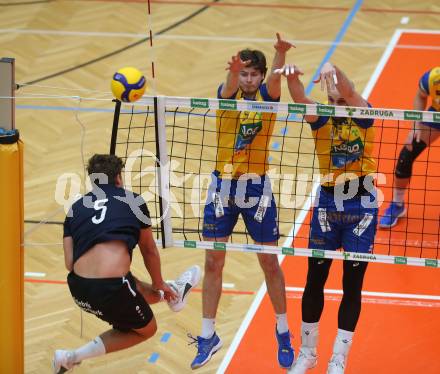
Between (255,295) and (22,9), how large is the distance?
7.55m

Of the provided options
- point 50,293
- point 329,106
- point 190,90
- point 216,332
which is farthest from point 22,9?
point 329,106

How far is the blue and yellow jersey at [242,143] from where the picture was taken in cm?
796

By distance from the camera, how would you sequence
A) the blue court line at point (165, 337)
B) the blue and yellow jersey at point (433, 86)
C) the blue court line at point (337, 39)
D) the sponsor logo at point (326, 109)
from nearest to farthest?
the sponsor logo at point (326, 109), the blue court line at point (165, 337), the blue and yellow jersey at point (433, 86), the blue court line at point (337, 39)

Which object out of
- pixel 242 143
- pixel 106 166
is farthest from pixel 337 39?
pixel 106 166

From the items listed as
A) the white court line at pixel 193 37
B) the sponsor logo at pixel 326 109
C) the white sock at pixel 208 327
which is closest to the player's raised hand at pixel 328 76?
the sponsor logo at pixel 326 109

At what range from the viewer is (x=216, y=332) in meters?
9.11

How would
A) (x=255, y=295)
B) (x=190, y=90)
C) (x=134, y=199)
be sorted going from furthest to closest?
(x=190, y=90), (x=255, y=295), (x=134, y=199)

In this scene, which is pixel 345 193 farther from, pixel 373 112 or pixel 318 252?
pixel 373 112

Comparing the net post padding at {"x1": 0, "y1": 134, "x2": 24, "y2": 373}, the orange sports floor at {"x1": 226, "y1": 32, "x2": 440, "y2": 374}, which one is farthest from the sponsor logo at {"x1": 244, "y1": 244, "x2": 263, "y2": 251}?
the net post padding at {"x1": 0, "y1": 134, "x2": 24, "y2": 373}

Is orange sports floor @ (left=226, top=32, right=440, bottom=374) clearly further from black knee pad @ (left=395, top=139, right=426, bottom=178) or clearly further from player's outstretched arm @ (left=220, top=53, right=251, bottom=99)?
player's outstretched arm @ (left=220, top=53, right=251, bottom=99)

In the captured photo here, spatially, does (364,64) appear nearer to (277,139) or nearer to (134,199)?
(277,139)

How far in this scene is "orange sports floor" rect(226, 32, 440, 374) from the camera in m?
8.75

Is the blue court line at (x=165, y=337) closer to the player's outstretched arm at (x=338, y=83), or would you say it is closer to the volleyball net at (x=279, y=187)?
the volleyball net at (x=279, y=187)

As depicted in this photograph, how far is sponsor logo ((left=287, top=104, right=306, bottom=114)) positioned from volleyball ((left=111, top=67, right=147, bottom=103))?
1127 mm
